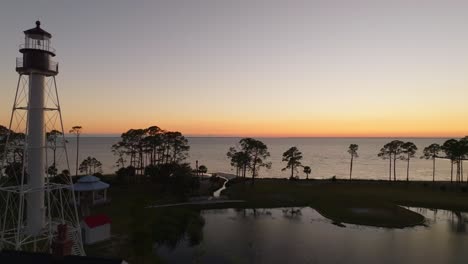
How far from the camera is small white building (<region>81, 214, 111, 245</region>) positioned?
27.9 m

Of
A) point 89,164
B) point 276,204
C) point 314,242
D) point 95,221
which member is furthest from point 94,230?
point 89,164

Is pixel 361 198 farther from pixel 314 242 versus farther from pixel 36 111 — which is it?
pixel 36 111

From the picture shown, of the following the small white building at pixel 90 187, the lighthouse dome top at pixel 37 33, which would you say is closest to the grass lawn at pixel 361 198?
the small white building at pixel 90 187

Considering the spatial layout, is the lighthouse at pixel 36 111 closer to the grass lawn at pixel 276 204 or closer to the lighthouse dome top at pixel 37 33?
the lighthouse dome top at pixel 37 33

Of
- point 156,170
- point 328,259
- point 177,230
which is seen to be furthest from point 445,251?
point 156,170

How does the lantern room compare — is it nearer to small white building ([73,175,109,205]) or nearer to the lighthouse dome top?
the lighthouse dome top

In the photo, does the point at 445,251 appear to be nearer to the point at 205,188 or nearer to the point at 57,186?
the point at 57,186

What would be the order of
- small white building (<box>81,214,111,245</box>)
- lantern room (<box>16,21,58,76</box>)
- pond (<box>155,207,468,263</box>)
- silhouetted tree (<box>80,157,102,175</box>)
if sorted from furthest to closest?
silhouetted tree (<box>80,157,102,175</box>) → small white building (<box>81,214,111,245</box>) → pond (<box>155,207,468,263</box>) → lantern room (<box>16,21,58,76</box>)

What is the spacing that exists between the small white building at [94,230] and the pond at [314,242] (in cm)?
479

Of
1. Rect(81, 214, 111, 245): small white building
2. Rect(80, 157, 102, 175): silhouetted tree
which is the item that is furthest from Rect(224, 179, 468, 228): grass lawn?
Rect(80, 157, 102, 175): silhouetted tree

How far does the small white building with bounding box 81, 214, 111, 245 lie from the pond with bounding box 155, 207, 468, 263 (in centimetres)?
479

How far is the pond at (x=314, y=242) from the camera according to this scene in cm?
2728

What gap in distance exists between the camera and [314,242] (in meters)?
32.0

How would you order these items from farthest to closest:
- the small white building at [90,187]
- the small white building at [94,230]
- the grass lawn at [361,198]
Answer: the grass lawn at [361,198] → the small white building at [90,187] → the small white building at [94,230]
